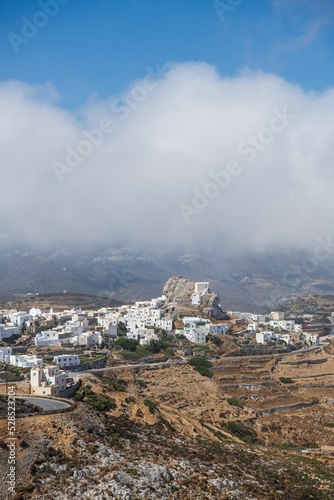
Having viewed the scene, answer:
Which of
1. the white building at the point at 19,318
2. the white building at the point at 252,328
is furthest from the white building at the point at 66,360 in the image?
the white building at the point at 252,328

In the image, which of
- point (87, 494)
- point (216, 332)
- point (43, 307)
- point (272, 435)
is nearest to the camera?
point (87, 494)

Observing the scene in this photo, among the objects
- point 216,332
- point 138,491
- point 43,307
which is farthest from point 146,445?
point 43,307

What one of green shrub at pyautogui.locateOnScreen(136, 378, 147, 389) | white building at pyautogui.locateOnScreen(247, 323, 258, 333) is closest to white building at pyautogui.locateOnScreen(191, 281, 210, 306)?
white building at pyautogui.locateOnScreen(247, 323, 258, 333)

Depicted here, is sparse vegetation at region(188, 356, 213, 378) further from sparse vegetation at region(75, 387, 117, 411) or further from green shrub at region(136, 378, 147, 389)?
sparse vegetation at region(75, 387, 117, 411)

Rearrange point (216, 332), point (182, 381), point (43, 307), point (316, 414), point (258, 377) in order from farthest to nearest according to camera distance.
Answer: point (43, 307)
point (216, 332)
point (258, 377)
point (182, 381)
point (316, 414)

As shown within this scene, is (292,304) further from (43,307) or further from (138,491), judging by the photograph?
(138,491)

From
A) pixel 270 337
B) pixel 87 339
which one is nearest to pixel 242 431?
pixel 87 339

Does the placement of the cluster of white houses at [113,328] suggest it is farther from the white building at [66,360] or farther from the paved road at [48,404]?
the paved road at [48,404]
